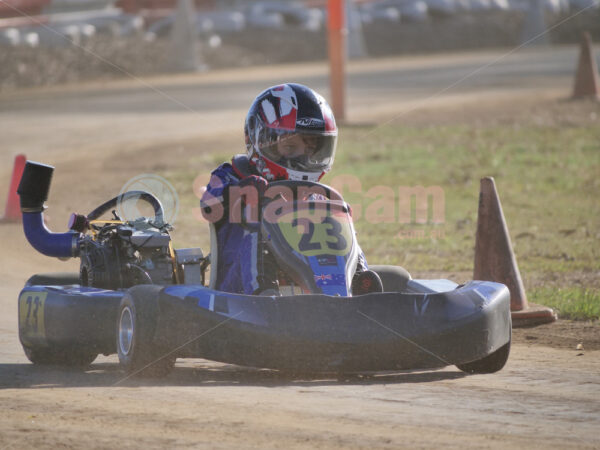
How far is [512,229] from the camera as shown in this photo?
34.0 feet

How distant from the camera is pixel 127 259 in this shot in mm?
6395

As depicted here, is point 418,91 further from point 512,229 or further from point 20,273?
point 20,273

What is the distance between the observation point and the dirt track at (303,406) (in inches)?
167

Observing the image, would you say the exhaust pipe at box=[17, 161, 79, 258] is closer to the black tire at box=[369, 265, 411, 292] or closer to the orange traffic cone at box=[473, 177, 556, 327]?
the black tire at box=[369, 265, 411, 292]

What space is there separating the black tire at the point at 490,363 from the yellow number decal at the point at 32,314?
2136 mm

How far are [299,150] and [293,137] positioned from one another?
8cm

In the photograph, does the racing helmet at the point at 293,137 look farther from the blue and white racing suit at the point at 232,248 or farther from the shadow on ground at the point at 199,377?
the shadow on ground at the point at 199,377

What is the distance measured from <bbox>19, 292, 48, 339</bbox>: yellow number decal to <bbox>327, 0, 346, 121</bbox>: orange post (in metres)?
11.2

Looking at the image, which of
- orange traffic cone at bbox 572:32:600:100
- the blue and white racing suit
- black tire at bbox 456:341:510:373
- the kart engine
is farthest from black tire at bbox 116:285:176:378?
orange traffic cone at bbox 572:32:600:100

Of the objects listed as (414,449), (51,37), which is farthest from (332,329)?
(51,37)

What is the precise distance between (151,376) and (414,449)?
168cm

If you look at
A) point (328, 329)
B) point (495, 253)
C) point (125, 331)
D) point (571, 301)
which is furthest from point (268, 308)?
point (571, 301)

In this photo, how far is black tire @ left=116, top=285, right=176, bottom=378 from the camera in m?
5.25

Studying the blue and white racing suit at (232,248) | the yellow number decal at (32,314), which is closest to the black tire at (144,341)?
the blue and white racing suit at (232,248)
